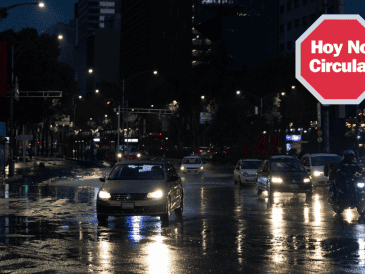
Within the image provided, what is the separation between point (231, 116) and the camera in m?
69.4

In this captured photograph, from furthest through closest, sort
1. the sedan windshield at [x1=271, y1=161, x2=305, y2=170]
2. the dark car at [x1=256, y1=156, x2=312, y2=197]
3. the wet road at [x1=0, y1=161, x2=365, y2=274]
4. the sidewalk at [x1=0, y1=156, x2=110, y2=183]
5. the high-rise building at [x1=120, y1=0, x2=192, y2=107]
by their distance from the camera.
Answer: the high-rise building at [x1=120, y1=0, x2=192, y2=107] < the sidewalk at [x1=0, y1=156, x2=110, y2=183] < the sedan windshield at [x1=271, y1=161, x2=305, y2=170] < the dark car at [x1=256, y1=156, x2=312, y2=197] < the wet road at [x1=0, y1=161, x2=365, y2=274]

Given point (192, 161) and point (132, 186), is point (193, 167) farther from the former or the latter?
point (132, 186)

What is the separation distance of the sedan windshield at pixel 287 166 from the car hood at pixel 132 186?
32.3 feet

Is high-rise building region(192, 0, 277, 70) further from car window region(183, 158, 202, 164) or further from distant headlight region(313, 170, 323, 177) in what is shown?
distant headlight region(313, 170, 323, 177)

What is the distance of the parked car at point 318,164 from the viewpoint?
1068 inches

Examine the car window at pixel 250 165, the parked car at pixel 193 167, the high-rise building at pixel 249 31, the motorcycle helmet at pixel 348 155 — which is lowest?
the parked car at pixel 193 167

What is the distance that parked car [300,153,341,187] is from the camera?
27.1 m

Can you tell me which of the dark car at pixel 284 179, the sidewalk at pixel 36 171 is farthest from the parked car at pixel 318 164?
the sidewalk at pixel 36 171

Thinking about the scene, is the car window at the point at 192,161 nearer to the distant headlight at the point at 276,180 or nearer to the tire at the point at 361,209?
the distant headlight at the point at 276,180

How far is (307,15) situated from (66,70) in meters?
48.6

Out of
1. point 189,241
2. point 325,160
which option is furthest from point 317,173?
point 189,241

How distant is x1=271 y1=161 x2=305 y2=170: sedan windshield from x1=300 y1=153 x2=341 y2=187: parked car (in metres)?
1.85

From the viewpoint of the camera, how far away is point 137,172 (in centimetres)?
1602

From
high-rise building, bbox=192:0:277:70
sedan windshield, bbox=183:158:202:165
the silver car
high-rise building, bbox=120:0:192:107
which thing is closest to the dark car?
the silver car
